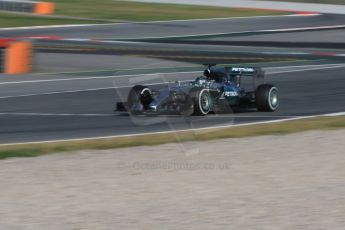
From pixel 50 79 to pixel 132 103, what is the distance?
5.45 m

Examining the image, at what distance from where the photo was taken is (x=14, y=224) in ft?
22.2

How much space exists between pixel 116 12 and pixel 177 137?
2058 centimetres

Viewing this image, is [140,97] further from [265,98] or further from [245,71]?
[265,98]

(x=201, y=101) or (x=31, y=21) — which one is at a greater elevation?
(x=201, y=101)

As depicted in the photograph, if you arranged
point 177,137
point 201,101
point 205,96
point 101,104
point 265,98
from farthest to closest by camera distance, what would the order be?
1. point 101,104
2. point 265,98
3. point 205,96
4. point 201,101
5. point 177,137

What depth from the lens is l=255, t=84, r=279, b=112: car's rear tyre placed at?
42.8 feet

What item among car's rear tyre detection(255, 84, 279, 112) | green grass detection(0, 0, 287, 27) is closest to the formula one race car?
car's rear tyre detection(255, 84, 279, 112)

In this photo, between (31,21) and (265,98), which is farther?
(31,21)

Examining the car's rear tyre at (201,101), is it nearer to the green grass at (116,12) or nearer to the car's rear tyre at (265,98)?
the car's rear tyre at (265,98)

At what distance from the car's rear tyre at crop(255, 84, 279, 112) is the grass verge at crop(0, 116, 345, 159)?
28.7 inches

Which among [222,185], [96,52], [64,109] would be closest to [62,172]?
[222,185]

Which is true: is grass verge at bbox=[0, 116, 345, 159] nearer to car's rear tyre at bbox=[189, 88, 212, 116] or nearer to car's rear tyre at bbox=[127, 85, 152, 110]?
car's rear tyre at bbox=[189, 88, 212, 116]

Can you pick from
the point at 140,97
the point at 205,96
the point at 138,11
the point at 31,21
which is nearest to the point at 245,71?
the point at 205,96

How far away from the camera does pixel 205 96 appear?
1228 centimetres
